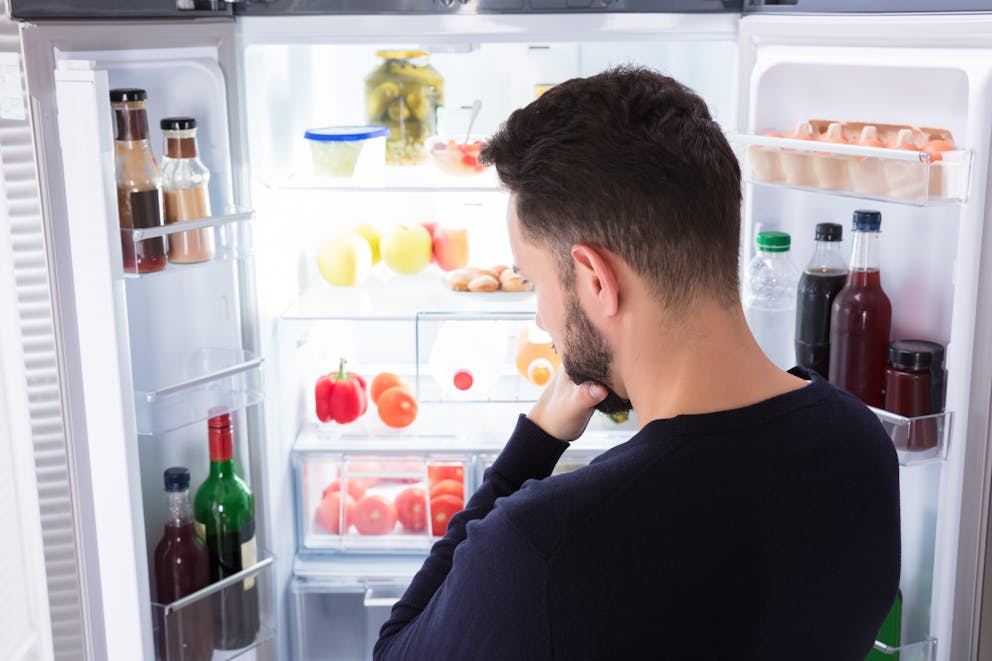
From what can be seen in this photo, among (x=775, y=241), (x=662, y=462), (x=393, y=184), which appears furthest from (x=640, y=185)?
(x=393, y=184)

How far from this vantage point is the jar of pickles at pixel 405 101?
2.26 m

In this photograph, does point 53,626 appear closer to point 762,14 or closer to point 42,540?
point 42,540

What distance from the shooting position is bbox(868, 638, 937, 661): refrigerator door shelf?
1.66 m

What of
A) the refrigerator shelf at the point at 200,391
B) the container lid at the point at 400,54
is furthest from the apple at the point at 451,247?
the refrigerator shelf at the point at 200,391

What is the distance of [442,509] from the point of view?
92.4 inches

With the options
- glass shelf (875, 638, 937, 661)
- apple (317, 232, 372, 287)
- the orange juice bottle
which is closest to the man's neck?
glass shelf (875, 638, 937, 661)

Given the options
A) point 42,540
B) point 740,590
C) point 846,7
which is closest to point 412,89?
point 846,7

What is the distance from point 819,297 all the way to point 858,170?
23cm

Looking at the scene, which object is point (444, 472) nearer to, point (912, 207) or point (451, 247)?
point (451, 247)

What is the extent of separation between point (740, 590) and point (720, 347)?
0.71ft

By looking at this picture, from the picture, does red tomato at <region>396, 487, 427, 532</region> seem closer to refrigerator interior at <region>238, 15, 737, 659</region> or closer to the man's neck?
refrigerator interior at <region>238, 15, 737, 659</region>

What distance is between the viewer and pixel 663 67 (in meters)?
2.31

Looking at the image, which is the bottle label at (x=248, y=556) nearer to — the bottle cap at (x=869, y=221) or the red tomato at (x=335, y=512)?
the red tomato at (x=335, y=512)

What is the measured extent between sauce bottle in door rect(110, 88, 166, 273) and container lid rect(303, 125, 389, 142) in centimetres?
50
